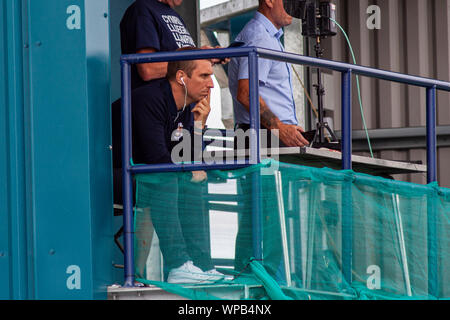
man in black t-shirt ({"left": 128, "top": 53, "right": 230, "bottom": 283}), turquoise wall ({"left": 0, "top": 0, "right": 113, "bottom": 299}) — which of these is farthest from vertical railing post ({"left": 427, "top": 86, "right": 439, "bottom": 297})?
turquoise wall ({"left": 0, "top": 0, "right": 113, "bottom": 299})

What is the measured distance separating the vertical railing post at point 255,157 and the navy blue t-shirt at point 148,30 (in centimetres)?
89

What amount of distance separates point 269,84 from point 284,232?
5.39 ft

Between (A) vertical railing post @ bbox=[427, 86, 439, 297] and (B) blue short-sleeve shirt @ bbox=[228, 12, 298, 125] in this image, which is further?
(B) blue short-sleeve shirt @ bbox=[228, 12, 298, 125]

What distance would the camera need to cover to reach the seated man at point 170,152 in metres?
4.55

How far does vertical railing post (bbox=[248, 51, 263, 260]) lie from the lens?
14.5 ft

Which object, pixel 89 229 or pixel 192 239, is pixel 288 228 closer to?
pixel 192 239

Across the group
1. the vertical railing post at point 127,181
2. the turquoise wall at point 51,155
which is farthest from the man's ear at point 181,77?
the turquoise wall at point 51,155

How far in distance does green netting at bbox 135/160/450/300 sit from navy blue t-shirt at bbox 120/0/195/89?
1001 millimetres

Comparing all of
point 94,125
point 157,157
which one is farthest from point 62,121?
point 157,157

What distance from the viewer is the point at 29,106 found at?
4.68 meters

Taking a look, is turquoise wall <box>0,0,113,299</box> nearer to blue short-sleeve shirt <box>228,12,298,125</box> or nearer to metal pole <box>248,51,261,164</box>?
metal pole <box>248,51,261,164</box>
